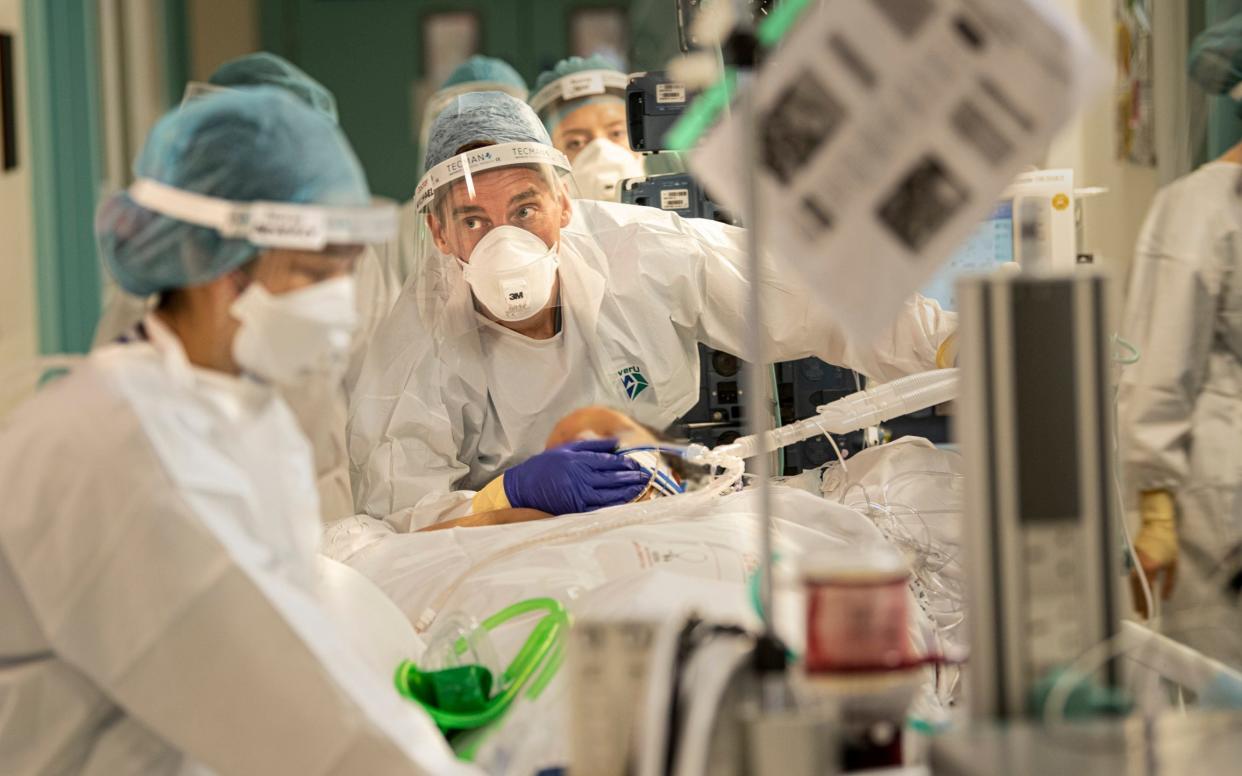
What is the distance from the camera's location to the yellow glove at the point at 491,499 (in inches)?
90.4

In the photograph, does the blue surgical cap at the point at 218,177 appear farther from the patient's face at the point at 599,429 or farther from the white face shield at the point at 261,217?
the patient's face at the point at 599,429

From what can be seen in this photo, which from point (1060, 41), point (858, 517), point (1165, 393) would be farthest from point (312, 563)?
point (1165, 393)

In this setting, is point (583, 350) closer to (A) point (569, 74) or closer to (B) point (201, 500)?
(B) point (201, 500)

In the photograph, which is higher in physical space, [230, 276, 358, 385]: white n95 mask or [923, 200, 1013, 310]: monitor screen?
[923, 200, 1013, 310]: monitor screen

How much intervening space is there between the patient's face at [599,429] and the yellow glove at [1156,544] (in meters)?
0.85

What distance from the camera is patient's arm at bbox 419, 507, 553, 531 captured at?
2234 millimetres

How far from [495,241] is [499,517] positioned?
1.65 ft

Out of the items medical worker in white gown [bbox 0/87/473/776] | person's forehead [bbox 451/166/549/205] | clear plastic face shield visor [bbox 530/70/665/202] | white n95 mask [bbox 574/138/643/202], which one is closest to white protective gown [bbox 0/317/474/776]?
medical worker in white gown [bbox 0/87/473/776]

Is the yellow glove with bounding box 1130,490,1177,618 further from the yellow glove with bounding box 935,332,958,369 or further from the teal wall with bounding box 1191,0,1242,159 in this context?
the teal wall with bounding box 1191,0,1242,159

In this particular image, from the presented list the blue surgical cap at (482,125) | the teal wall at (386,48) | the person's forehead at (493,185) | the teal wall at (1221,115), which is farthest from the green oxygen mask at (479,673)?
the teal wall at (386,48)

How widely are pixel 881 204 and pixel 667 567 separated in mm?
908

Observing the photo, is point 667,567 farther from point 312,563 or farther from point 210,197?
point 210,197

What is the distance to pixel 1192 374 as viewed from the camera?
83.3 inches

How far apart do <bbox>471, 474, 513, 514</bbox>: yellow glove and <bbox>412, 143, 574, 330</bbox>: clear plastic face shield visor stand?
0.31 meters
